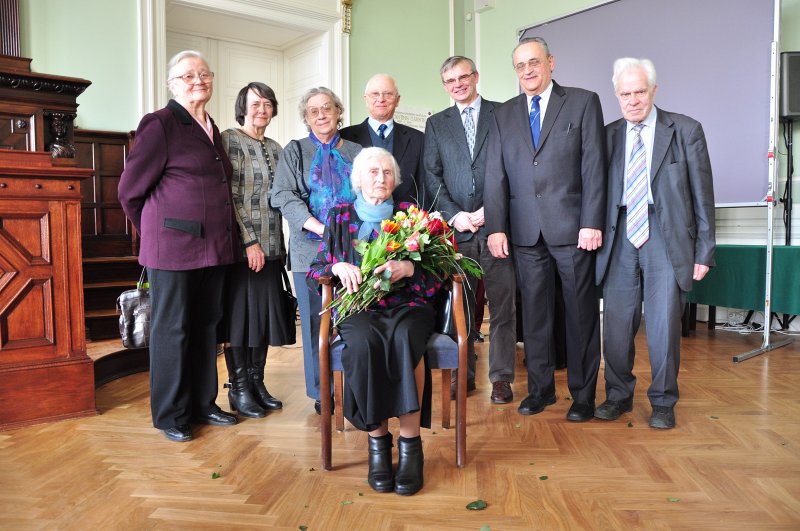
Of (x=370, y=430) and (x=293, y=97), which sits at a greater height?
(x=293, y=97)

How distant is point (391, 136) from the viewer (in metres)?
3.62

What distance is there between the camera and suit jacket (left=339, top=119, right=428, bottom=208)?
11.8 ft

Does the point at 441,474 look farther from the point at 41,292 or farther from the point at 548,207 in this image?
the point at 41,292

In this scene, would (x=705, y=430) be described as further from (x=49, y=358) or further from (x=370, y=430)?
(x=49, y=358)

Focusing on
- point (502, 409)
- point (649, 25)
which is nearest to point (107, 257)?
point (502, 409)

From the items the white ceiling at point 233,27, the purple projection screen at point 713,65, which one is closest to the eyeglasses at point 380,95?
the purple projection screen at point 713,65

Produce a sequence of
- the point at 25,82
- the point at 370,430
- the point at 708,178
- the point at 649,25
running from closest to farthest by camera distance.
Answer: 1. the point at 370,430
2. the point at 708,178
3. the point at 25,82
4. the point at 649,25

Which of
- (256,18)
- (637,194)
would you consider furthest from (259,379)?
(256,18)

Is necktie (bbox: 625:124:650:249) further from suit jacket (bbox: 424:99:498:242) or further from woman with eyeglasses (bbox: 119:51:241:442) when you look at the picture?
woman with eyeglasses (bbox: 119:51:241:442)

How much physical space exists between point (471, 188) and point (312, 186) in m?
0.91

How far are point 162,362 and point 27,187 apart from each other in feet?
3.69

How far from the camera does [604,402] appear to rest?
3.25 m

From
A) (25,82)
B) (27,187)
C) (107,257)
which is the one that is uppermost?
(25,82)

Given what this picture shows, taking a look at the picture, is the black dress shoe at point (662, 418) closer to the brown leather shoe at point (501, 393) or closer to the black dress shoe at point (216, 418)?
the brown leather shoe at point (501, 393)
